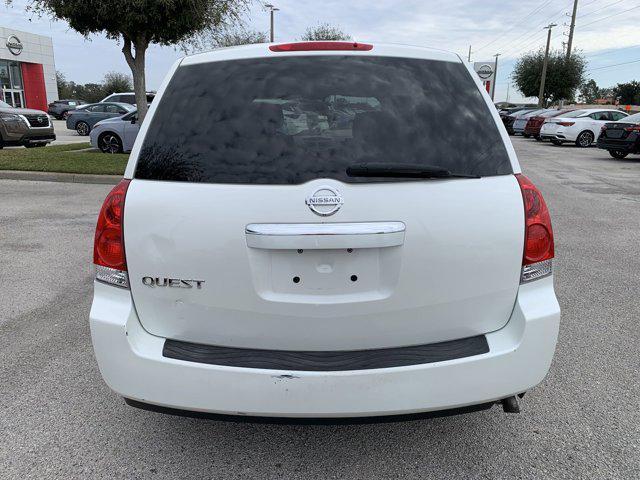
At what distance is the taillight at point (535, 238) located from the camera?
2193 mm

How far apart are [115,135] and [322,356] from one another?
13.8 metres

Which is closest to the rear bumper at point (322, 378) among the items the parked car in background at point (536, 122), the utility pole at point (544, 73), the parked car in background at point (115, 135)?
the parked car in background at point (115, 135)

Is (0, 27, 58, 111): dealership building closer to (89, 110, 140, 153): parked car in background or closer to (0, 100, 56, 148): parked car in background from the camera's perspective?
(0, 100, 56, 148): parked car in background

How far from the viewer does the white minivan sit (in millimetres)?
2027

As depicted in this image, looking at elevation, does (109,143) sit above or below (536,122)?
below

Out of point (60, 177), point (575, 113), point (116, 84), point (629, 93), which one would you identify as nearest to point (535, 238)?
point (60, 177)

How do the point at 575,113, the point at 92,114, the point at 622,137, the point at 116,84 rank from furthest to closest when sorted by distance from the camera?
the point at 116,84 < the point at 575,113 < the point at 92,114 < the point at 622,137

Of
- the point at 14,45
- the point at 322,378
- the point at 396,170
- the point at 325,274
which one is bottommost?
the point at 322,378

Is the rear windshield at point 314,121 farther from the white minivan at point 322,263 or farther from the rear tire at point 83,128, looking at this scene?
the rear tire at point 83,128

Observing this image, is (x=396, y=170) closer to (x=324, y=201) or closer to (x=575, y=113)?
(x=324, y=201)

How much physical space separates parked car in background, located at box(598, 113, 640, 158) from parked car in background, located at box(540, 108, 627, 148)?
5.68m

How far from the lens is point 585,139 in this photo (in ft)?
76.1

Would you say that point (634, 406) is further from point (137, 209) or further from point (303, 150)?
point (137, 209)

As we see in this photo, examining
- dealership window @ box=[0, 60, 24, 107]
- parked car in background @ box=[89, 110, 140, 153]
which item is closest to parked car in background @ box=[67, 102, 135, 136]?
parked car in background @ box=[89, 110, 140, 153]
